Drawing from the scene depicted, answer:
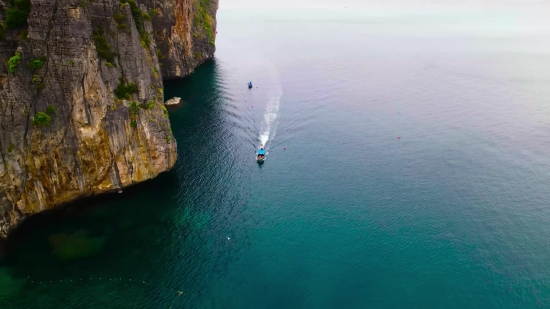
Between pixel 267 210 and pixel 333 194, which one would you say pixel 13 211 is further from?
pixel 333 194

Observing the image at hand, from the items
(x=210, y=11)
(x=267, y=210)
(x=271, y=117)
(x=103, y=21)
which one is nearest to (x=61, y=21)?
(x=103, y=21)

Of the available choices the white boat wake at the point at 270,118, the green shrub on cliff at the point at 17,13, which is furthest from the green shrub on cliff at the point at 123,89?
the white boat wake at the point at 270,118

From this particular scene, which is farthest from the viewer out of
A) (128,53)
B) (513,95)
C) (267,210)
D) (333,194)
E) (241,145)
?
(513,95)

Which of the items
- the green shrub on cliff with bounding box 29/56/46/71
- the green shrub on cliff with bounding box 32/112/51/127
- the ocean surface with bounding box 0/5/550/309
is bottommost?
the ocean surface with bounding box 0/5/550/309

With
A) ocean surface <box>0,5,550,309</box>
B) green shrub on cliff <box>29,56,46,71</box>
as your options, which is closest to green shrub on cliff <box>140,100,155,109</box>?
ocean surface <box>0,5,550,309</box>

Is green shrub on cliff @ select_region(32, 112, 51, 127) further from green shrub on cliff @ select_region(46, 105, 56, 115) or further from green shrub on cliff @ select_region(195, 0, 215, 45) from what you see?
green shrub on cliff @ select_region(195, 0, 215, 45)

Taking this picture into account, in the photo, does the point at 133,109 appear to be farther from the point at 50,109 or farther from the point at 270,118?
the point at 270,118

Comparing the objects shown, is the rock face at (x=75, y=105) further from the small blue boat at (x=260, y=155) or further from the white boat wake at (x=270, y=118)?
the white boat wake at (x=270, y=118)
